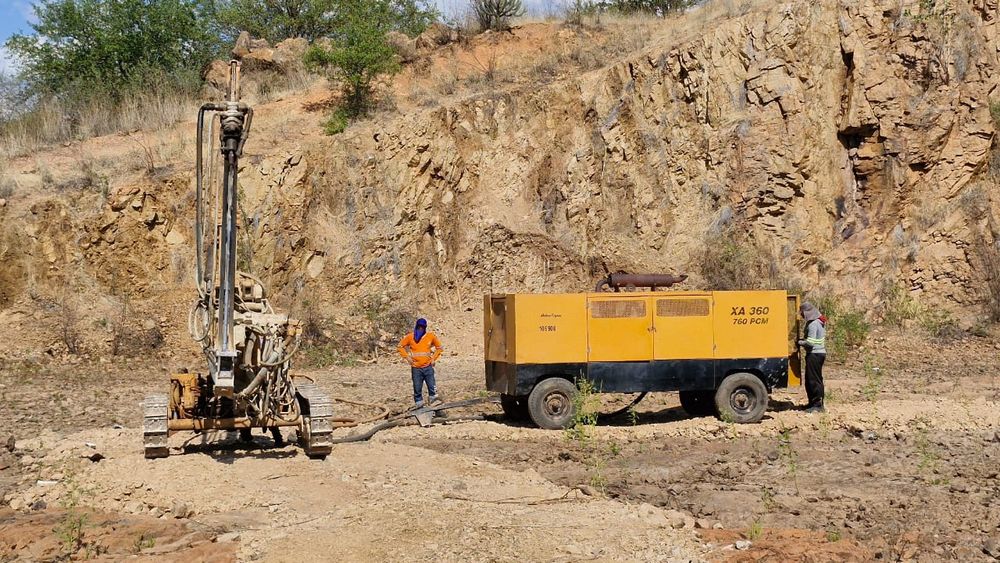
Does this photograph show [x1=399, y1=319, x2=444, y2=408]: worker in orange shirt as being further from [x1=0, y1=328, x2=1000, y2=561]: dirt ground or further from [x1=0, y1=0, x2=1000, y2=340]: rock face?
[x1=0, y1=0, x2=1000, y2=340]: rock face

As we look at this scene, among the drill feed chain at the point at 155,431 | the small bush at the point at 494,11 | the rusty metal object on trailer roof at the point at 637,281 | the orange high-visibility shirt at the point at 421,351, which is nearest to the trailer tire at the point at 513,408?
the orange high-visibility shirt at the point at 421,351

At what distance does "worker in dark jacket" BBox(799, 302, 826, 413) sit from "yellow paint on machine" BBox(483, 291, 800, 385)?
0.46 meters

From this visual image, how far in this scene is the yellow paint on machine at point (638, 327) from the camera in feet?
47.7

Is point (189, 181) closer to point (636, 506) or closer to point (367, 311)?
point (367, 311)

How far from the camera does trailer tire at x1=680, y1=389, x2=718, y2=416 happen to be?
15846 mm

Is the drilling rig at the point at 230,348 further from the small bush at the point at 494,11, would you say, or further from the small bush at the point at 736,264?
the small bush at the point at 494,11

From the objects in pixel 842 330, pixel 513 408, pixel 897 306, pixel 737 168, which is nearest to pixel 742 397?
pixel 513 408

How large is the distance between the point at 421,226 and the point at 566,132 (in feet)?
16.0

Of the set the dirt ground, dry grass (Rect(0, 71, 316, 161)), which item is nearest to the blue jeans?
the dirt ground

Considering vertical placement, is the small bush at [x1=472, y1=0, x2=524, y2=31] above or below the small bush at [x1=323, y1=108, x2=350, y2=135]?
above

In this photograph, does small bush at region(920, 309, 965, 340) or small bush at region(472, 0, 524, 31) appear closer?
small bush at region(920, 309, 965, 340)

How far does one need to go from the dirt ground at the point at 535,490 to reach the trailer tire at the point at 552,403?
291mm

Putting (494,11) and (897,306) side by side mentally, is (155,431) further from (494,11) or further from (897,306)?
(494,11)

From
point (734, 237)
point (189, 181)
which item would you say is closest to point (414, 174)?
point (189, 181)
